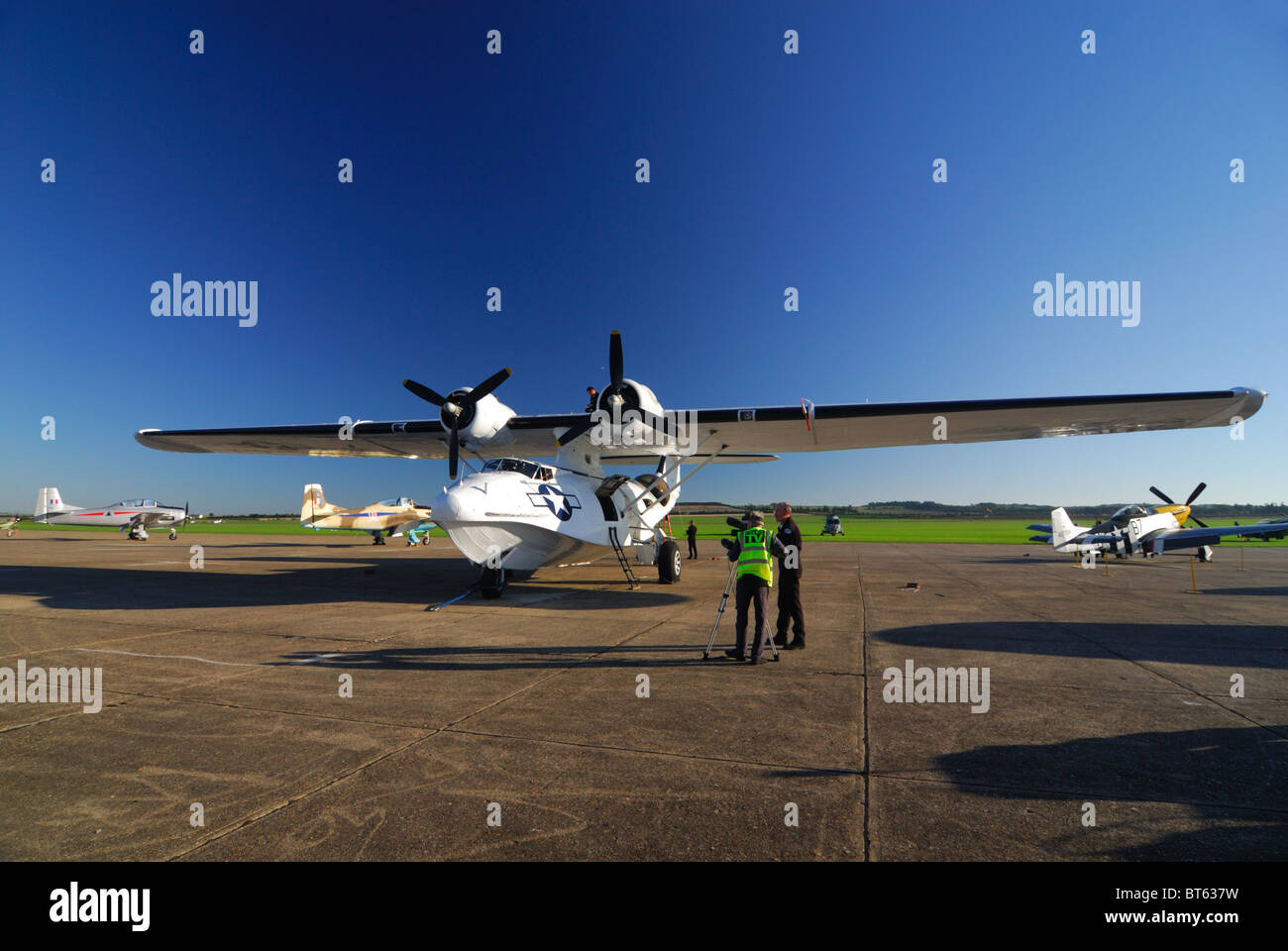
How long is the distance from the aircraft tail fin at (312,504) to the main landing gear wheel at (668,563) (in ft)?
93.4

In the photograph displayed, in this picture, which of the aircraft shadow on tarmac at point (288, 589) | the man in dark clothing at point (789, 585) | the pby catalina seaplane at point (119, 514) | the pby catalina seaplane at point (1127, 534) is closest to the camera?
the man in dark clothing at point (789, 585)

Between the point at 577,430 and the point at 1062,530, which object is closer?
the point at 577,430

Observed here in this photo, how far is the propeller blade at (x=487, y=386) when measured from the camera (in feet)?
38.2

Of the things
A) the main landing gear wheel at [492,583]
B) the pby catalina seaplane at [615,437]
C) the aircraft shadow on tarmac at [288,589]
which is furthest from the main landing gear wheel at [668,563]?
the main landing gear wheel at [492,583]

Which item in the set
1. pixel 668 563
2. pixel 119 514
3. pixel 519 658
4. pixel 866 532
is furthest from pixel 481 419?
pixel 866 532

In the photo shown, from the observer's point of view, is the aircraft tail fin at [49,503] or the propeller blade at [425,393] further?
the aircraft tail fin at [49,503]

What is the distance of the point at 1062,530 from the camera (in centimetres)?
2288

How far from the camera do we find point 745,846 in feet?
8.84

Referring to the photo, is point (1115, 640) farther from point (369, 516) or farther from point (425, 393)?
point (369, 516)

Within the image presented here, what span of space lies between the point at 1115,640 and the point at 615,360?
9184mm

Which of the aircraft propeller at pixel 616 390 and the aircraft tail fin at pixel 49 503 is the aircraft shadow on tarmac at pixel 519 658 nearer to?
the aircraft propeller at pixel 616 390
